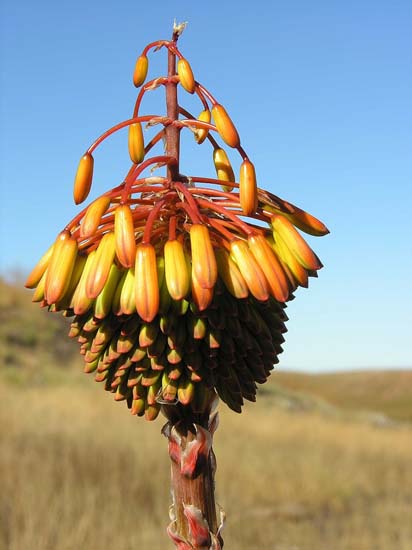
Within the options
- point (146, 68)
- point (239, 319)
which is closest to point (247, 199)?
point (239, 319)

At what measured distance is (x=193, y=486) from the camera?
4.36 feet

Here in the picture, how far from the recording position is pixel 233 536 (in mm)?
7387

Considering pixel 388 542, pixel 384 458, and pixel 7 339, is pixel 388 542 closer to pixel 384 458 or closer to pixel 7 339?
pixel 384 458

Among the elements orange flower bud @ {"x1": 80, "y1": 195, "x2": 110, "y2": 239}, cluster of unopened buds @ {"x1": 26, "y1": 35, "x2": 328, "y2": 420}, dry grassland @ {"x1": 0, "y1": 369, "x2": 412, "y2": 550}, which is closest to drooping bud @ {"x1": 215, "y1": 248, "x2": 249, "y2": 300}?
cluster of unopened buds @ {"x1": 26, "y1": 35, "x2": 328, "y2": 420}

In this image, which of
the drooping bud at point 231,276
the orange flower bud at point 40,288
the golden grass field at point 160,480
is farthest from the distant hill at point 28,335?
the drooping bud at point 231,276

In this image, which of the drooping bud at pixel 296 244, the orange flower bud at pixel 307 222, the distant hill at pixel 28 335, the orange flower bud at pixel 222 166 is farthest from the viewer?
the distant hill at pixel 28 335

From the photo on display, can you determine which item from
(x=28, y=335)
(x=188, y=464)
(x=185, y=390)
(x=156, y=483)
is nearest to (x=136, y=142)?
(x=185, y=390)

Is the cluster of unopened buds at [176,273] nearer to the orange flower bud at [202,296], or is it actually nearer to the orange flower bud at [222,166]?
the orange flower bud at [202,296]

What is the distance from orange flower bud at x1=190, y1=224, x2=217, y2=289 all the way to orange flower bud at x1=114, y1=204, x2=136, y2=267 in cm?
11

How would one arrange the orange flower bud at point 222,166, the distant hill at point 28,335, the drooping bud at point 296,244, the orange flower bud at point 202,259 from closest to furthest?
the orange flower bud at point 202,259 → the drooping bud at point 296,244 → the orange flower bud at point 222,166 → the distant hill at point 28,335

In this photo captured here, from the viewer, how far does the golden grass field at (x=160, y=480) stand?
6918 millimetres

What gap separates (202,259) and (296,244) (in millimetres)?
204

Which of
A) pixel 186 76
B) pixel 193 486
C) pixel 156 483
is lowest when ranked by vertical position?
pixel 156 483

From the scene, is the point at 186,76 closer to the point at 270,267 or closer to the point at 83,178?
the point at 83,178
